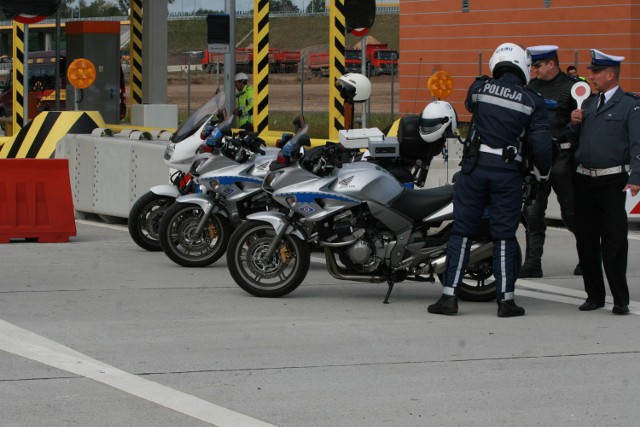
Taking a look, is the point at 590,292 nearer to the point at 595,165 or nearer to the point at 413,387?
the point at 595,165

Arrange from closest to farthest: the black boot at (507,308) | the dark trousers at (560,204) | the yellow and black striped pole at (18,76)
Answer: the black boot at (507,308) → the dark trousers at (560,204) → the yellow and black striped pole at (18,76)

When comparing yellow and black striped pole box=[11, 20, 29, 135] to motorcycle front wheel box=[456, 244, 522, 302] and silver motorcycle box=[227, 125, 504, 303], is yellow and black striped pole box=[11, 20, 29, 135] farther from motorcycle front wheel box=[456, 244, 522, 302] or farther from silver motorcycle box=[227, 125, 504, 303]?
motorcycle front wheel box=[456, 244, 522, 302]

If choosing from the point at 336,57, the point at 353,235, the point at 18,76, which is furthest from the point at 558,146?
the point at 18,76

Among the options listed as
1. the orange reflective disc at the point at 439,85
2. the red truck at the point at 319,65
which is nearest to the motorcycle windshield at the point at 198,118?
the orange reflective disc at the point at 439,85

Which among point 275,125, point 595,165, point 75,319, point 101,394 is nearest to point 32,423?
point 101,394

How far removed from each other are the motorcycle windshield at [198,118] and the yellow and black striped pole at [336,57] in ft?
20.6

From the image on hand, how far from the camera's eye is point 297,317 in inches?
370

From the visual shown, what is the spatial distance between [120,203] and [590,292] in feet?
22.5

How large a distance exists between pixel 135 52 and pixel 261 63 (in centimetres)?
841

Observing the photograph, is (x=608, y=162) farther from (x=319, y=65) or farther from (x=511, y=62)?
(x=319, y=65)

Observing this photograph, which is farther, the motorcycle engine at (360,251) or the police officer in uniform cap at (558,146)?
the police officer in uniform cap at (558,146)

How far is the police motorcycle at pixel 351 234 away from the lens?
32.4ft

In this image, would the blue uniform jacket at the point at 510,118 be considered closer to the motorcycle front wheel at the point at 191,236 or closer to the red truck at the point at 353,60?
the motorcycle front wheel at the point at 191,236

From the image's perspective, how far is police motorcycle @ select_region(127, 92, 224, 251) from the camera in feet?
40.1
